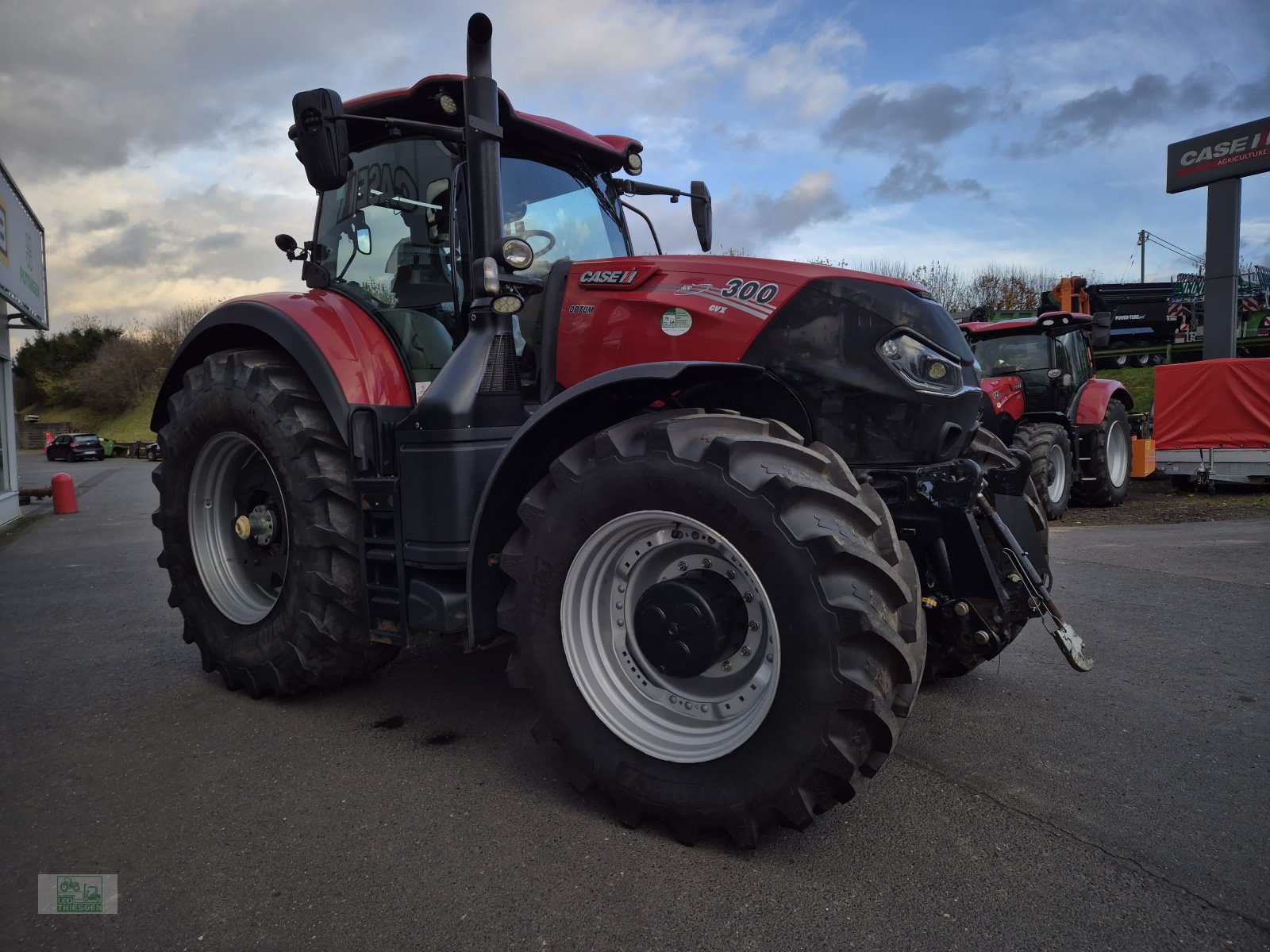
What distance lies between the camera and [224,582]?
4.32 meters

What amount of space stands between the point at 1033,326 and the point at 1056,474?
2226 millimetres

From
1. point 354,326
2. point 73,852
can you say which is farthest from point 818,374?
point 73,852

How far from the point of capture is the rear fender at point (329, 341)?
3.53 metres

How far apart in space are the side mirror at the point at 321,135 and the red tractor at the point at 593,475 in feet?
0.04

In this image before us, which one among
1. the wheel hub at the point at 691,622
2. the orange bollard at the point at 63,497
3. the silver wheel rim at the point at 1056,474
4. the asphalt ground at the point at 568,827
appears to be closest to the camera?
the asphalt ground at the point at 568,827

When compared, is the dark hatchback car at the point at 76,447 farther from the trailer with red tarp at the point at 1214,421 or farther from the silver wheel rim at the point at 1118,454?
the trailer with red tarp at the point at 1214,421

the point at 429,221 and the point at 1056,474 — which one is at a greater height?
the point at 429,221

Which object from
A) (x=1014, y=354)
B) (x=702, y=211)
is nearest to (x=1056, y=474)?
(x=1014, y=354)

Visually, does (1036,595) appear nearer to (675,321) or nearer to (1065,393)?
(675,321)

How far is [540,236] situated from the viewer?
374 centimetres

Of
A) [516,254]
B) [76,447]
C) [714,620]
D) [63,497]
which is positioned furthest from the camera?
[76,447]

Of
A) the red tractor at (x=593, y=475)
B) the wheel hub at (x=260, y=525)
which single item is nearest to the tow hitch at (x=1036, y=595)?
the red tractor at (x=593, y=475)

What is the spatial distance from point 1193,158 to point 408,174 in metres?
18.4

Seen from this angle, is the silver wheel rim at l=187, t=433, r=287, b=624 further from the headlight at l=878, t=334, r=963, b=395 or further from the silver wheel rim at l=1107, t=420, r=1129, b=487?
the silver wheel rim at l=1107, t=420, r=1129, b=487
